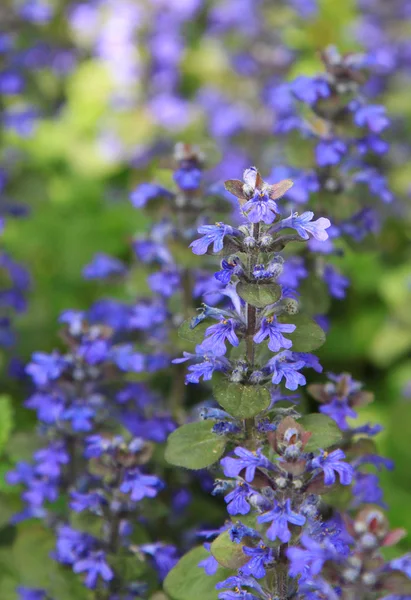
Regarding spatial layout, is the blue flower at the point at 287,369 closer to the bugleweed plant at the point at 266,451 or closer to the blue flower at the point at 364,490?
the bugleweed plant at the point at 266,451

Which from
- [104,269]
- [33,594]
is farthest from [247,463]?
[104,269]

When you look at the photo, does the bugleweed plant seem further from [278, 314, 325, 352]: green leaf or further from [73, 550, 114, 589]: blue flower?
[73, 550, 114, 589]: blue flower

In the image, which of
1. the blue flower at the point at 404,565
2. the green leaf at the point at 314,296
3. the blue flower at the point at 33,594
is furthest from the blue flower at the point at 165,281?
the blue flower at the point at 404,565

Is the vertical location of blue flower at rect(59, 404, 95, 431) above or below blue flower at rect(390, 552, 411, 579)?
below

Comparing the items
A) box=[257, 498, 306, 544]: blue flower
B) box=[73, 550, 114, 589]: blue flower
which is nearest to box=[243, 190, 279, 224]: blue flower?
box=[257, 498, 306, 544]: blue flower

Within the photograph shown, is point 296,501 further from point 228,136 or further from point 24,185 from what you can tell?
point 228,136
